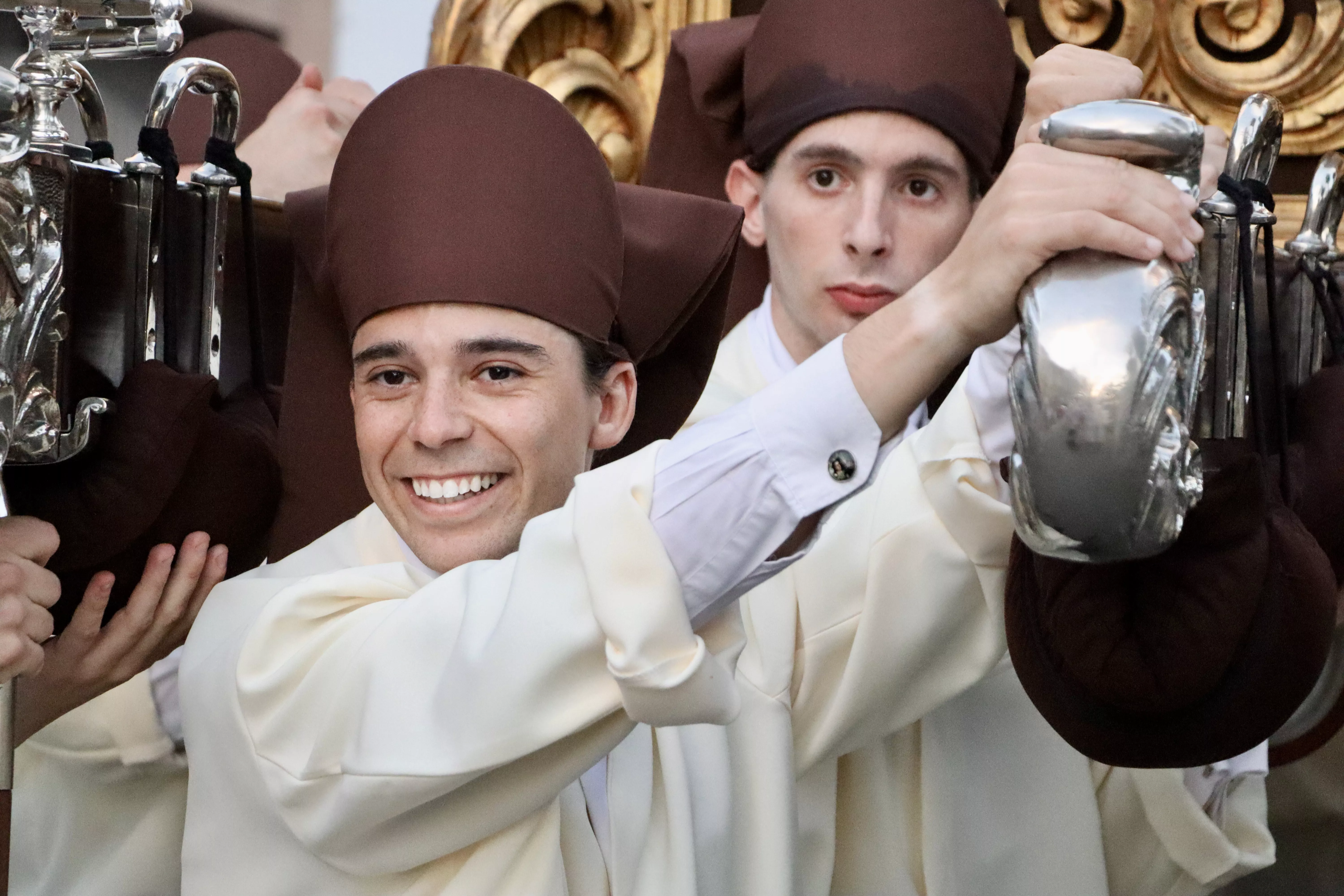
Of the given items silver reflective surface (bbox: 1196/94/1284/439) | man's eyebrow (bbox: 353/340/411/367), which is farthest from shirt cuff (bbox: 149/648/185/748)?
silver reflective surface (bbox: 1196/94/1284/439)

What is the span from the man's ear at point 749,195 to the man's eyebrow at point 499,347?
816mm

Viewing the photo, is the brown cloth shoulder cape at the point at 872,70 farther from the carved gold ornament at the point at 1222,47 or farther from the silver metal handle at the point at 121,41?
the silver metal handle at the point at 121,41

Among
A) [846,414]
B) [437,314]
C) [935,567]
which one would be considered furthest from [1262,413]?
[437,314]

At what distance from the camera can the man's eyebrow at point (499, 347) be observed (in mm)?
1517

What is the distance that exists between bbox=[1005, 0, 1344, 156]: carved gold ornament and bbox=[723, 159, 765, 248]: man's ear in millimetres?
451

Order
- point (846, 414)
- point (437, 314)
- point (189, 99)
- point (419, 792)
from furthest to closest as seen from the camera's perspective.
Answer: point (189, 99)
point (437, 314)
point (419, 792)
point (846, 414)

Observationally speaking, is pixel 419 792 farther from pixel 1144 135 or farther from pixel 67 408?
pixel 1144 135

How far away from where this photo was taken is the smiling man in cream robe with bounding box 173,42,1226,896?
1139mm

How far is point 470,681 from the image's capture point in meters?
1.24

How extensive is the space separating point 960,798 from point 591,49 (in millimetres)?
1342

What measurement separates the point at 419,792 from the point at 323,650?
187 mm

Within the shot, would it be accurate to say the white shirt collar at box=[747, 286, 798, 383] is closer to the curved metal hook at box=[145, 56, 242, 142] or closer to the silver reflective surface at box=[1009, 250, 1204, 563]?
the curved metal hook at box=[145, 56, 242, 142]

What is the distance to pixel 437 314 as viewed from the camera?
1.52 metres

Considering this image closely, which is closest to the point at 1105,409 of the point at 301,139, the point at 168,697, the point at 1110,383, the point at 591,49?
the point at 1110,383
